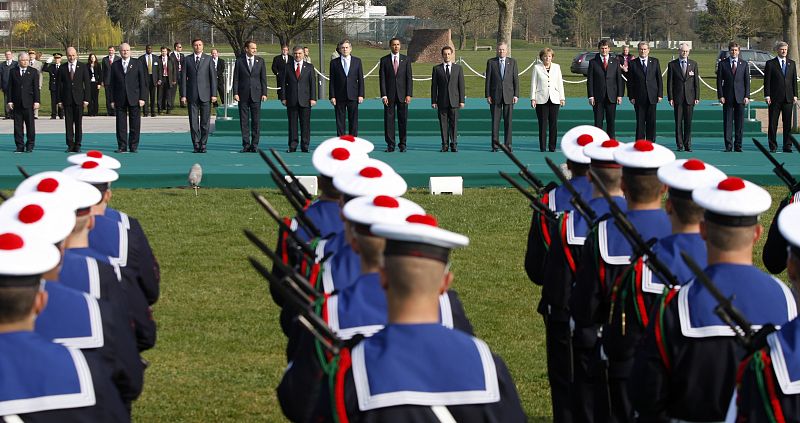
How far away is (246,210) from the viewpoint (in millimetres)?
15312

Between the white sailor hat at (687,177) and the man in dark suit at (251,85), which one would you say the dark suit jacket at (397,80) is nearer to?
the man in dark suit at (251,85)

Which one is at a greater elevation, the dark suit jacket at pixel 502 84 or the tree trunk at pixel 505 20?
the tree trunk at pixel 505 20

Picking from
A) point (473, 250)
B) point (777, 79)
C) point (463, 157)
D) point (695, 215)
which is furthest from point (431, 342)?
point (777, 79)

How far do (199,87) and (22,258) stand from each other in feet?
57.3

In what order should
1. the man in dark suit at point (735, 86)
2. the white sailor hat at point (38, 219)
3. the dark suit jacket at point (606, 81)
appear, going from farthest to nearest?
the dark suit jacket at point (606, 81) → the man in dark suit at point (735, 86) → the white sailor hat at point (38, 219)

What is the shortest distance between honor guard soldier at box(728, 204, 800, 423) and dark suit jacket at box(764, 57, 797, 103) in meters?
17.9

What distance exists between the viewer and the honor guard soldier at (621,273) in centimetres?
524

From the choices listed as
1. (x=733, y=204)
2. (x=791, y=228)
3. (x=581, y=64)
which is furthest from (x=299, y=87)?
(x=581, y=64)

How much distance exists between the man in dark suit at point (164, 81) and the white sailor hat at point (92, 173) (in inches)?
859

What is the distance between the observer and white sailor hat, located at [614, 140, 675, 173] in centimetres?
539

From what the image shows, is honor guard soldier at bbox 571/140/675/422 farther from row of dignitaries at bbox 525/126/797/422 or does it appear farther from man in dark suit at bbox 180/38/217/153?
man in dark suit at bbox 180/38/217/153

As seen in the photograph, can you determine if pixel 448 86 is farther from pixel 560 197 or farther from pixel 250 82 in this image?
pixel 560 197

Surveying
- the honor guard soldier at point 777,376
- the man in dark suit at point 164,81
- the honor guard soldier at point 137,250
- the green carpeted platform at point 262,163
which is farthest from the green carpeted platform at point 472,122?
the honor guard soldier at point 777,376

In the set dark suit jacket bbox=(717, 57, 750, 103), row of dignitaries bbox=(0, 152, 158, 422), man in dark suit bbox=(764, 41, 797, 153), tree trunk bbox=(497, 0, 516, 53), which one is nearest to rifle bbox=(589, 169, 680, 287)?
row of dignitaries bbox=(0, 152, 158, 422)
